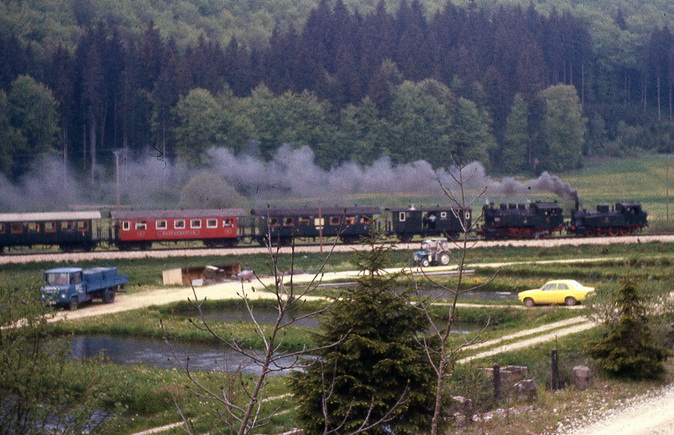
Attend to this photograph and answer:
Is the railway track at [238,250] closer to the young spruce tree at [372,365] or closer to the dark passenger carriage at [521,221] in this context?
the dark passenger carriage at [521,221]

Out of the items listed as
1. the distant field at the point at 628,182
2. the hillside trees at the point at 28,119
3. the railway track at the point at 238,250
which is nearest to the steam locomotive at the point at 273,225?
the railway track at the point at 238,250

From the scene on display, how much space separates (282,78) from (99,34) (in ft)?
75.9

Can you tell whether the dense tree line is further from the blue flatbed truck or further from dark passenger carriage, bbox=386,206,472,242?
the blue flatbed truck

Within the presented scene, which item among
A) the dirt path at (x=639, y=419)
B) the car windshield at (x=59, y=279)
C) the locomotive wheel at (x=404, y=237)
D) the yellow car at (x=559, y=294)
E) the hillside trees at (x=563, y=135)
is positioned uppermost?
the hillside trees at (x=563, y=135)

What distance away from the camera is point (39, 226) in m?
58.6

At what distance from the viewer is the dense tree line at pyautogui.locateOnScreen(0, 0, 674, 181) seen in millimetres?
94562

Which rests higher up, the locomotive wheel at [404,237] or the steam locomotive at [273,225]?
the steam locomotive at [273,225]

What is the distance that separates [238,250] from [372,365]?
42092 mm

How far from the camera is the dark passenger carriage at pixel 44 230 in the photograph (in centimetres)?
5834

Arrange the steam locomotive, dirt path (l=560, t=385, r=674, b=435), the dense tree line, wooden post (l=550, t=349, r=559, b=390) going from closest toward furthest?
dirt path (l=560, t=385, r=674, b=435) → wooden post (l=550, t=349, r=559, b=390) → the steam locomotive → the dense tree line

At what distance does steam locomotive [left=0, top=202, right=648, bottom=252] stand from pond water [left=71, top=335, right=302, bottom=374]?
22.4 m

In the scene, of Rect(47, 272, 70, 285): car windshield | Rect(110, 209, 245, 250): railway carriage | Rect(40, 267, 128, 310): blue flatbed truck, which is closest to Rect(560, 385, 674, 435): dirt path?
Rect(40, 267, 128, 310): blue flatbed truck

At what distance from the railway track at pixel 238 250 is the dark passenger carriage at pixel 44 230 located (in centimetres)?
114

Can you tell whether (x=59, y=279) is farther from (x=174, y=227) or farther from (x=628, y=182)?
(x=628, y=182)
